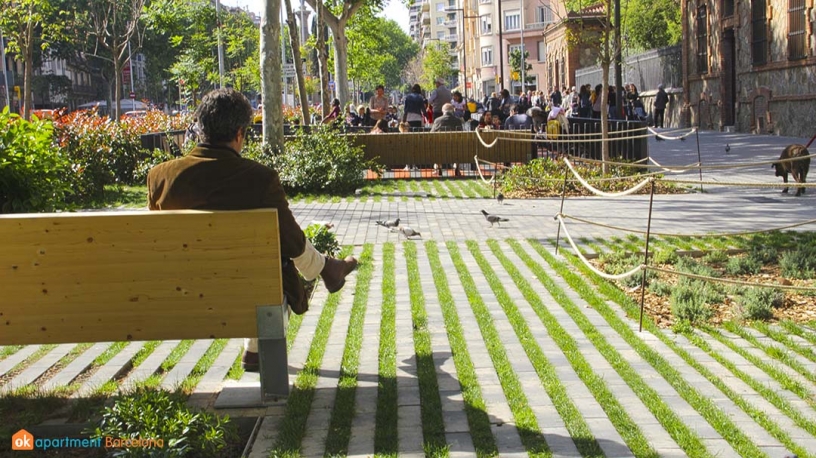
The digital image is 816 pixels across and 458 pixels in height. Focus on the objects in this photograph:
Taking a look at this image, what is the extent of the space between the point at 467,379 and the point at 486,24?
107 m

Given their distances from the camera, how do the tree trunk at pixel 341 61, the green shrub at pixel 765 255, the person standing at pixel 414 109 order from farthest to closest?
the tree trunk at pixel 341 61, the person standing at pixel 414 109, the green shrub at pixel 765 255

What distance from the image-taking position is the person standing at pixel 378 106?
2655 cm

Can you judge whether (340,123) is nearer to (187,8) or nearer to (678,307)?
(187,8)

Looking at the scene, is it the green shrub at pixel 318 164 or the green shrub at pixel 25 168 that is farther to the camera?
the green shrub at pixel 318 164

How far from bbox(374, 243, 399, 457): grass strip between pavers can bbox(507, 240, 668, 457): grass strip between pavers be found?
1.00 meters

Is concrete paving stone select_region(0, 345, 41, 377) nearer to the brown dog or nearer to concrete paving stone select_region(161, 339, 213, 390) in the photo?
concrete paving stone select_region(161, 339, 213, 390)

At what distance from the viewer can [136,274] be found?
4699 mm

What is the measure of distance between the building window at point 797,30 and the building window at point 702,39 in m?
7.75

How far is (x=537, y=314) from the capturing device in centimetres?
707

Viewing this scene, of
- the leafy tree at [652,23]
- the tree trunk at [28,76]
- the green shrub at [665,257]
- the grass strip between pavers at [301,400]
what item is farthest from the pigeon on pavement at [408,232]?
the leafy tree at [652,23]

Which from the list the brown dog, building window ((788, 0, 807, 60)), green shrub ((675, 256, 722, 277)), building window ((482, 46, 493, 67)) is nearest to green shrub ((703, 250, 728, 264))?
green shrub ((675, 256, 722, 277))

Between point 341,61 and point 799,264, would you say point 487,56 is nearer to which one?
point 341,61

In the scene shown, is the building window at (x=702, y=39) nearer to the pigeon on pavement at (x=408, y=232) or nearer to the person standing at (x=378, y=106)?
the person standing at (x=378, y=106)

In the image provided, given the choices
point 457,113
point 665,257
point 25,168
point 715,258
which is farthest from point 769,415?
point 457,113
